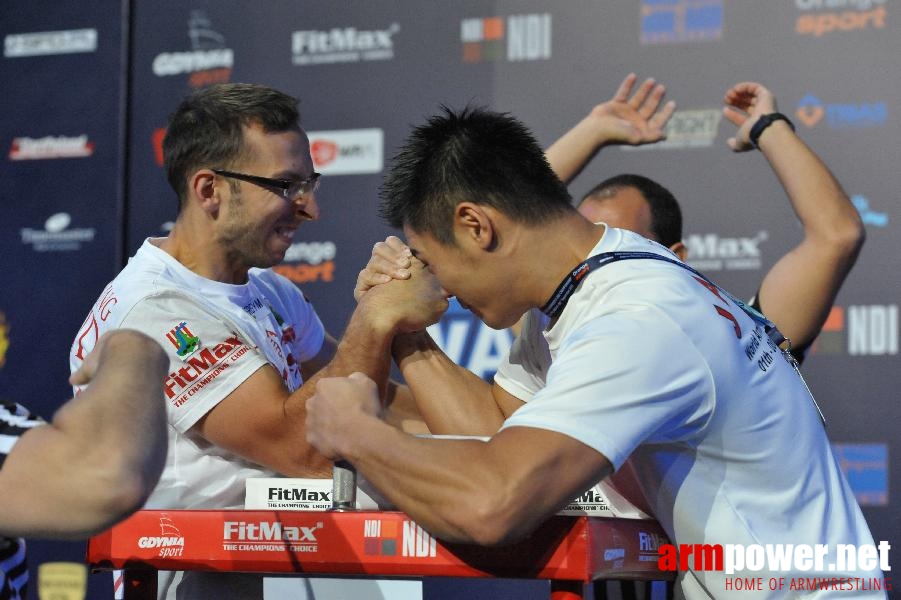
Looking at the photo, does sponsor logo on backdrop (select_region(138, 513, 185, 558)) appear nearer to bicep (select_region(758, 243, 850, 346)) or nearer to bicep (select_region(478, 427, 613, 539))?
bicep (select_region(478, 427, 613, 539))

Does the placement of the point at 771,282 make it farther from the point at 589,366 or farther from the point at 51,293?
the point at 51,293

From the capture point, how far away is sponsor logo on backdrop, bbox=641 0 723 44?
3.85 m

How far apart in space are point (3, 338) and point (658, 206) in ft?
9.74

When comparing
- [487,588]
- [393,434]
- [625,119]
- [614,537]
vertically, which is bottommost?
[487,588]

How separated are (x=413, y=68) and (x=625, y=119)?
1361mm

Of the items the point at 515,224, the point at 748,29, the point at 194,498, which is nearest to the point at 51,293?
the point at 194,498

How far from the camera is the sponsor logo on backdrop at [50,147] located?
4.55 metres

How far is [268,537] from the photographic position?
1580 millimetres

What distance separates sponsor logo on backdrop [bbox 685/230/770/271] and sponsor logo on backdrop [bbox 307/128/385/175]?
1.24m

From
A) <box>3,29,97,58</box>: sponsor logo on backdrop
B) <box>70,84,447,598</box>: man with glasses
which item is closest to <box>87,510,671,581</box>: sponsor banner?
<box>70,84,447,598</box>: man with glasses

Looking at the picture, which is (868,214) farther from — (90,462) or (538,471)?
(90,462)

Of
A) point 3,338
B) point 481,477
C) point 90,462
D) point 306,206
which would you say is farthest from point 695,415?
point 3,338

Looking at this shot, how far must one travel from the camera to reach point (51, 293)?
4523 mm

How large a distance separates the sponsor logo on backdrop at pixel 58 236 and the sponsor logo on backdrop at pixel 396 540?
332cm
